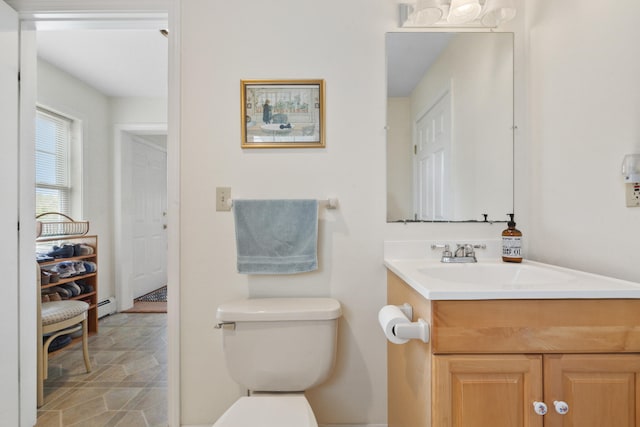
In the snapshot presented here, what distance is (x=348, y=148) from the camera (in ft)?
4.66

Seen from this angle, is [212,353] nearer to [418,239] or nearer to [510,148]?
[418,239]

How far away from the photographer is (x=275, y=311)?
3.90 ft

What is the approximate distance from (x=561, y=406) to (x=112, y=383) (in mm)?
2298

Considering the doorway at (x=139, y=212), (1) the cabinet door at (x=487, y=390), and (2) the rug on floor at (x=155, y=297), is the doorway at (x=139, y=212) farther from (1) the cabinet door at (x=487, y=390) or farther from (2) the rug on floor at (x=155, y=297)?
(1) the cabinet door at (x=487, y=390)

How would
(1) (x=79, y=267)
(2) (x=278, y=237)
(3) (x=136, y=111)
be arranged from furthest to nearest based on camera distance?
(3) (x=136, y=111) → (1) (x=79, y=267) → (2) (x=278, y=237)

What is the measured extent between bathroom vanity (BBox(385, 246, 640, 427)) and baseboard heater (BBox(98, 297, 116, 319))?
337 cm

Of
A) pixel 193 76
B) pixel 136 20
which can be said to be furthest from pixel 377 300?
pixel 136 20

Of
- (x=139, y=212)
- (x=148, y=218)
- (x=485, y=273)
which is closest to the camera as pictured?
(x=485, y=273)

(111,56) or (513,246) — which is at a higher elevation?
(111,56)

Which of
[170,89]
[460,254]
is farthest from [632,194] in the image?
[170,89]

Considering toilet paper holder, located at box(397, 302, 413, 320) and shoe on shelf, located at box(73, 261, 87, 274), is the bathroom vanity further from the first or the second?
shoe on shelf, located at box(73, 261, 87, 274)

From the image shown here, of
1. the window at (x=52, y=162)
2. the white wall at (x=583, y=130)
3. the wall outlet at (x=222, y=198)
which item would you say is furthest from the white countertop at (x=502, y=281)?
the window at (x=52, y=162)

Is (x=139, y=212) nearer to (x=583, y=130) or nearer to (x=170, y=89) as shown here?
(x=170, y=89)

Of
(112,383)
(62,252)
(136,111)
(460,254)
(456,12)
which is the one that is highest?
(136,111)
